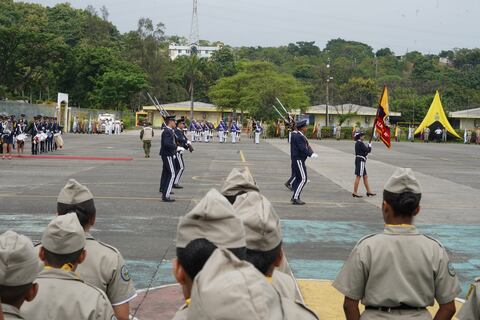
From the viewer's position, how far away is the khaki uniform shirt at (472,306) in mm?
3924

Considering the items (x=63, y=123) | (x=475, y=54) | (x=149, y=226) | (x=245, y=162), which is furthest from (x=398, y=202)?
(x=475, y=54)

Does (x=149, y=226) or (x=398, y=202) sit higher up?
(x=398, y=202)

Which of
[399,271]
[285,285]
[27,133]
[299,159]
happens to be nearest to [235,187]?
[399,271]

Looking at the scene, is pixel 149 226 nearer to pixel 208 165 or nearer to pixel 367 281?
pixel 367 281

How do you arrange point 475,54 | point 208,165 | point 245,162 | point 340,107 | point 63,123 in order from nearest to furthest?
point 208,165
point 245,162
point 63,123
point 340,107
point 475,54

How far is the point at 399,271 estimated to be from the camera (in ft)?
13.8

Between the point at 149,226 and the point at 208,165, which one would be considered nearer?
the point at 149,226

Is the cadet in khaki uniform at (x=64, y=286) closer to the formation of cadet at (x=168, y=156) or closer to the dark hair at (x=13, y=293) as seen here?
the dark hair at (x=13, y=293)

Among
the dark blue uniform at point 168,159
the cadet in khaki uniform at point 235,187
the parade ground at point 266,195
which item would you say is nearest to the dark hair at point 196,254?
the cadet in khaki uniform at point 235,187

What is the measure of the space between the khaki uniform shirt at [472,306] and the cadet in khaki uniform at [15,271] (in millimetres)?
2445

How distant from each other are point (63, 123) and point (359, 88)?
3899cm

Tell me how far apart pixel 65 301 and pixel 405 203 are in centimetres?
220

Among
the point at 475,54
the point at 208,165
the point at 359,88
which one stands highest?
the point at 475,54

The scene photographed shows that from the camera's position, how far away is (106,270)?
177 inches
